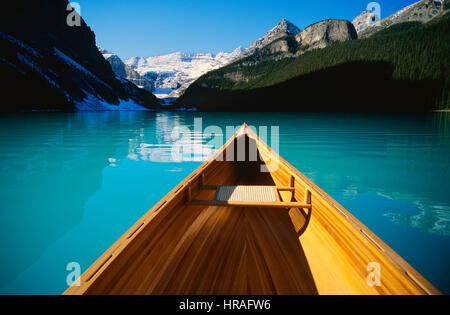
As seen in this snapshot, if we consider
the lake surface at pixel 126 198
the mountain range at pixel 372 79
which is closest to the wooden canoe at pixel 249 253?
the lake surface at pixel 126 198

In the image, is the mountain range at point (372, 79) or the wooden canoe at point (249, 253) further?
the mountain range at point (372, 79)

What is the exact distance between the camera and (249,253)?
2.34 metres

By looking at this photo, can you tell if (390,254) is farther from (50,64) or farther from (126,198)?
(50,64)

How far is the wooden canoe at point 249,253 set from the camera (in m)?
1.39

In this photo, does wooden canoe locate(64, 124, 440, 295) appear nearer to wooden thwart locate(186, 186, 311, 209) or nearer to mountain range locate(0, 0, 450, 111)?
wooden thwart locate(186, 186, 311, 209)

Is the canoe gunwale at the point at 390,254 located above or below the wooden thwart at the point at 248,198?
above

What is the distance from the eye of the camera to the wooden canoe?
1.39 metres

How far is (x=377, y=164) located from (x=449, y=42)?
72.7 meters

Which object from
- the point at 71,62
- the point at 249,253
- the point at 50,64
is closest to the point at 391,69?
the point at 249,253

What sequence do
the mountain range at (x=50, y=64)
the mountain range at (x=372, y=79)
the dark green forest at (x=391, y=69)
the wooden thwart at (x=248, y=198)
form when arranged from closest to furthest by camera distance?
the wooden thwart at (x=248, y=198), the dark green forest at (x=391, y=69), the mountain range at (x=372, y=79), the mountain range at (x=50, y=64)

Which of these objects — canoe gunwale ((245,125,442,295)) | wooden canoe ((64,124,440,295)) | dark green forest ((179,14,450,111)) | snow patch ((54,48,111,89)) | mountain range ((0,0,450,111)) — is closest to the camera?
canoe gunwale ((245,125,442,295))

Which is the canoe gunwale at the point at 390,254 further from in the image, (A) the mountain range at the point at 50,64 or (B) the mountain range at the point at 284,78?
(A) the mountain range at the point at 50,64

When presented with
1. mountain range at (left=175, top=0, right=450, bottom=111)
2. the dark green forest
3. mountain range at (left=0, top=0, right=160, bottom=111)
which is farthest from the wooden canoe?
mountain range at (left=0, top=0, right=160, bottom=111)

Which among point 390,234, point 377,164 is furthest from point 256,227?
point 377,164
